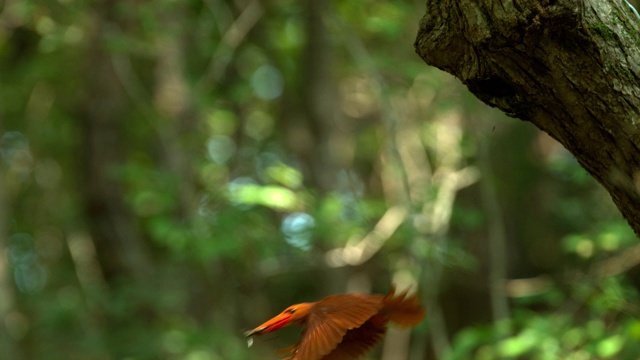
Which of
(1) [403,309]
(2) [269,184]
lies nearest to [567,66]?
(1) [403,309]

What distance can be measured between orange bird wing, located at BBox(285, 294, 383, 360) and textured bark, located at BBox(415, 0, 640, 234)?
462 mm

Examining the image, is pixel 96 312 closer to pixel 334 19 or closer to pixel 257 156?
pixel 257 156

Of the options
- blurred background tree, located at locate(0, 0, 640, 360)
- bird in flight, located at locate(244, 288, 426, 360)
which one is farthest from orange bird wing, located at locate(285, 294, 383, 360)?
blurred background tree, located at locate(0, 0, 640, 360)

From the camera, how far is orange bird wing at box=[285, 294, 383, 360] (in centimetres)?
131

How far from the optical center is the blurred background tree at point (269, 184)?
557cm

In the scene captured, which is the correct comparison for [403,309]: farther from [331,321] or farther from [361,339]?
[331,321]

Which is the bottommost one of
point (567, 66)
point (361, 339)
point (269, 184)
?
point (361, 339)

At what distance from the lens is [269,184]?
20.9ft

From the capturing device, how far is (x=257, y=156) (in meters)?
8.27

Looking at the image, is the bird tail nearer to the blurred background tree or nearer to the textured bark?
the textured bark

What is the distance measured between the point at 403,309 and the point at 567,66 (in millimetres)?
512

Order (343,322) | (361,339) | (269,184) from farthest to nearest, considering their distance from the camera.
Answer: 1. (269,184)
2. (361,339)
3. (343,322)

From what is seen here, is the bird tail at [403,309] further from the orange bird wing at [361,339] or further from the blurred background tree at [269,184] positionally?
the blurred background tree at [269,184]

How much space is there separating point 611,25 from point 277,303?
8.09m
